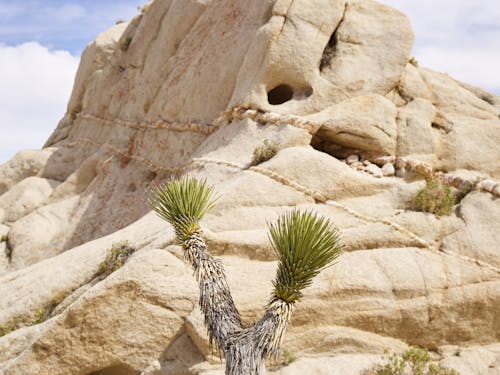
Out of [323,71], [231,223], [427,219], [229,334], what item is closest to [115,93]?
[323,71]

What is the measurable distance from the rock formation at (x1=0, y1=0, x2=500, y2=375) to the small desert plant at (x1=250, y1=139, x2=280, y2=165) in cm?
29

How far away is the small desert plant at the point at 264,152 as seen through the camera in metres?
14.1

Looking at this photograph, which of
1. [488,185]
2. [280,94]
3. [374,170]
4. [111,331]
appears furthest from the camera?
[280,94]

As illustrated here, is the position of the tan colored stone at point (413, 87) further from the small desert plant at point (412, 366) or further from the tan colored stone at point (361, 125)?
the small desert plant at point (412, 366)

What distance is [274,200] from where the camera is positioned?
42.4 feet

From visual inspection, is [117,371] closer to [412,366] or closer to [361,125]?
[412,366]

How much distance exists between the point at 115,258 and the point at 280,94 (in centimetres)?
725

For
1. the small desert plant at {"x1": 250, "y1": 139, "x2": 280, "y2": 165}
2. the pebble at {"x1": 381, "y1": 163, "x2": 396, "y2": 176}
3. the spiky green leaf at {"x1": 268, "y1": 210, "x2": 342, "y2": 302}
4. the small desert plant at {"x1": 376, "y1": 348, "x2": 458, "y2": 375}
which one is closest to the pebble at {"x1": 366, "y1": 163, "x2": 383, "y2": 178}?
the pebble at {"x1": 381, "y1": 163, "x2": 396, "y2": 176}

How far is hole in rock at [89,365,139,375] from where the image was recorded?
1073 cm

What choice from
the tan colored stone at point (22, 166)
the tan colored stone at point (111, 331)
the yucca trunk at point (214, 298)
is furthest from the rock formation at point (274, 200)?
the tan colored stone at point (22, 166)

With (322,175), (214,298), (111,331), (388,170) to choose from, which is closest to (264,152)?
(322,175)

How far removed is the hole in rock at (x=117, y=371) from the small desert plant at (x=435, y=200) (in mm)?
7138

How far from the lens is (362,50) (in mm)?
16453

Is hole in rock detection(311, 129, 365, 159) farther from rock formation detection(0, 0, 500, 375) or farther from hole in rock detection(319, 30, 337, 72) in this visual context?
hole in rock detection(319, 30, 337, 72)
